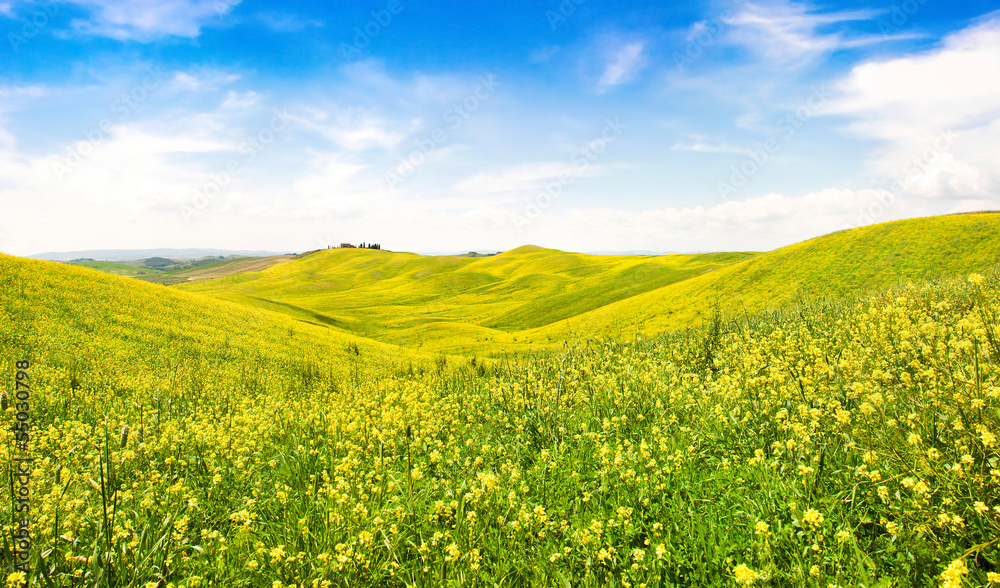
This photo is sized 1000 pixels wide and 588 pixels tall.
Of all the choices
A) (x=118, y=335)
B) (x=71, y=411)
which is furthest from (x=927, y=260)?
(x=118, y=335)

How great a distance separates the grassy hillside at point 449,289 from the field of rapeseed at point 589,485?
32.5 metres

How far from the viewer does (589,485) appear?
5.09 m

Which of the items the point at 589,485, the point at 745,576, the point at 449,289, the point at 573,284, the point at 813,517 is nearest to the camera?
the point at 745,576

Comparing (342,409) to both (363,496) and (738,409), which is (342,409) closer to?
(363,496)

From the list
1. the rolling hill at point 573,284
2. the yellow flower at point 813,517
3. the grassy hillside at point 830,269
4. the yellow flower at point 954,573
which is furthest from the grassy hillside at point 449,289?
the yellow flower at point 954,573

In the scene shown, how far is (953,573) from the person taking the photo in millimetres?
2578

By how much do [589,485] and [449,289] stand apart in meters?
103

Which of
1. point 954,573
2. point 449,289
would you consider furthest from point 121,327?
point 449,289

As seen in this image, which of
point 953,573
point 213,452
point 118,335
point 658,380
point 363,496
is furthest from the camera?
point 118,335

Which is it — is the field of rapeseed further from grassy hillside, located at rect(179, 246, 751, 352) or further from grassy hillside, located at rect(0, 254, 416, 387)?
grassy hillside, located at rect(179, 246, 751, 352)

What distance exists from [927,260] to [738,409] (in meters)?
32.7

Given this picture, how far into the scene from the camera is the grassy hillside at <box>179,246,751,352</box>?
51.3 meters

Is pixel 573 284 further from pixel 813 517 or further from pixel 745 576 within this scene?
pixel 745 576

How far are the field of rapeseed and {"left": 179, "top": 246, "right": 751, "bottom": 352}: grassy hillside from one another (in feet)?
107
